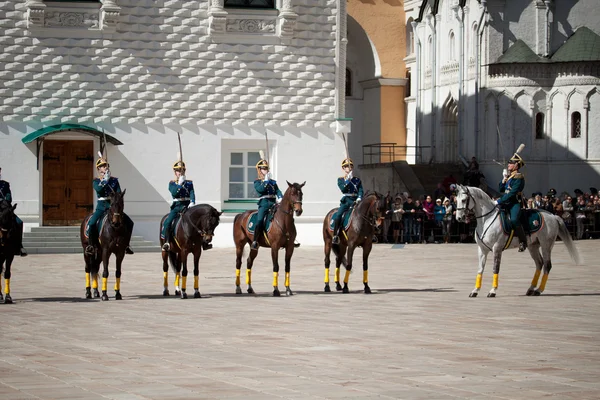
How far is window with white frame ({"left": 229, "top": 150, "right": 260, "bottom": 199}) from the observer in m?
36.9

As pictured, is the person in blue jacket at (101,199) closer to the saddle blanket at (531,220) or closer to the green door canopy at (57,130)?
the saddle blanket at (531,220)

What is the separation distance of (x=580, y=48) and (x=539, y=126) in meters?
3.93

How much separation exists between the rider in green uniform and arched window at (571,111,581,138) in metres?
32.4

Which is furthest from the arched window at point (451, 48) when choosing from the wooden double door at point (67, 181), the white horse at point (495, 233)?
the white horse at point (495, 233)

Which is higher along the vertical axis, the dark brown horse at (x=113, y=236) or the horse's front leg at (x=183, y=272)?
the dark brown horse at (x=113, y=236)

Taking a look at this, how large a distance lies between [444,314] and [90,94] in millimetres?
20067

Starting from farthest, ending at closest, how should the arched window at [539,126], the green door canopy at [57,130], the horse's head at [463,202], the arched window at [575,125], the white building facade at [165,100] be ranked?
the arched window at [539,126]
the arched window at [575,125]
the white building facade at [165,100]
the green door canopy at [57,130]
the horse's head at [463,202]

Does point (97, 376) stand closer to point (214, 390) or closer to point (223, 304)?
point (214, 390)

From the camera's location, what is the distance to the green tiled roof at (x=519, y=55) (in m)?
52.4

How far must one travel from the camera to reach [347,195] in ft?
75.4

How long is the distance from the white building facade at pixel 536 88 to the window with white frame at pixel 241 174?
18.4 metres

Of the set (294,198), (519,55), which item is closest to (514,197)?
(294,198)

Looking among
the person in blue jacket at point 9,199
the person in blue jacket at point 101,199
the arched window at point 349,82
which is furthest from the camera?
the arched window at point 349,82

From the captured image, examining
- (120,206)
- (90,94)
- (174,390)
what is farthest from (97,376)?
(90,94)
